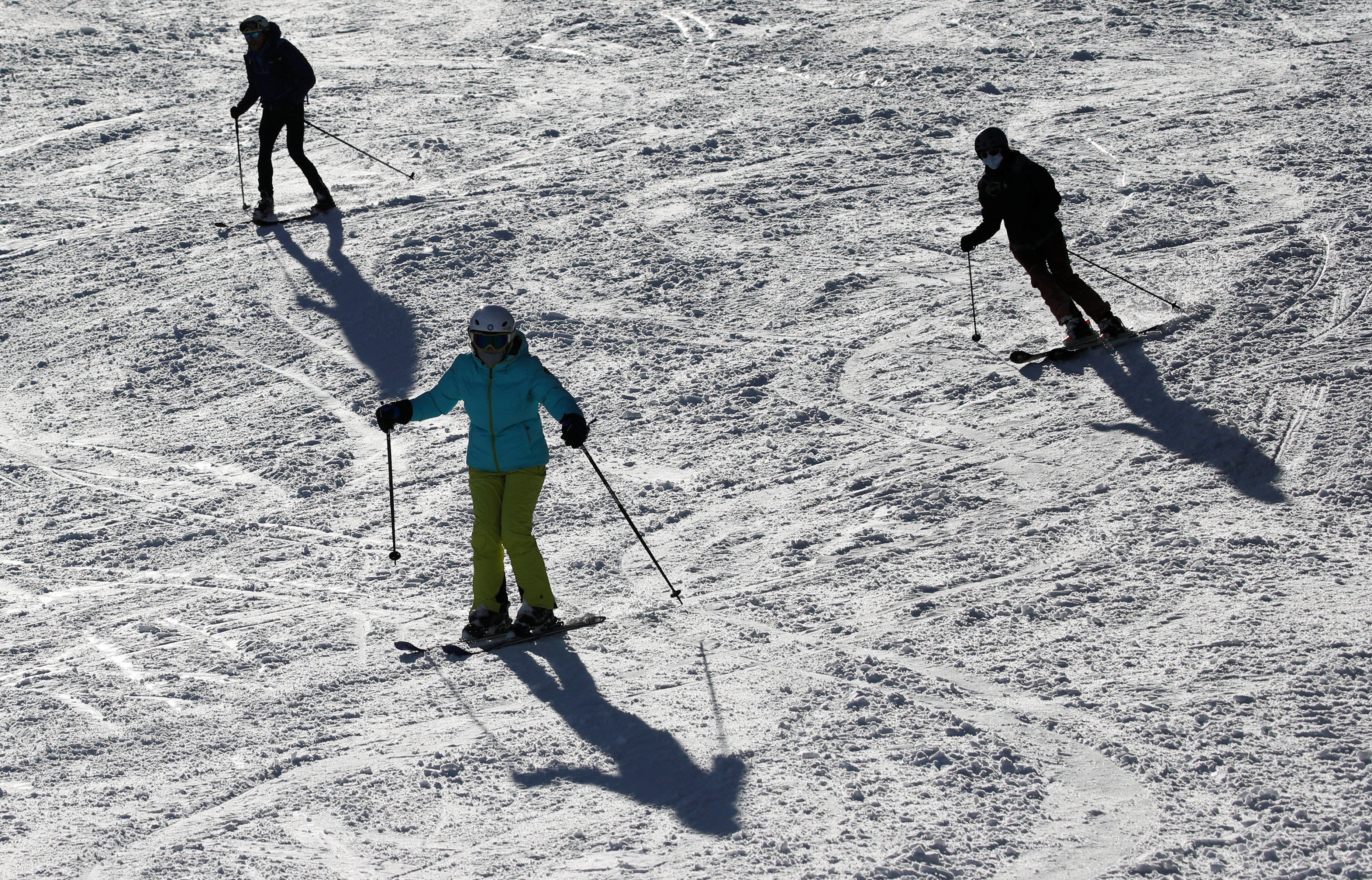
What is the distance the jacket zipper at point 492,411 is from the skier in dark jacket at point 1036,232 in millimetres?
3364

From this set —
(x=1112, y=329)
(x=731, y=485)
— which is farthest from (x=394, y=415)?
(x=1112, y=329)

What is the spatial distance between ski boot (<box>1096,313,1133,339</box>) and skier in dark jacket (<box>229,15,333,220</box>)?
6.87 m

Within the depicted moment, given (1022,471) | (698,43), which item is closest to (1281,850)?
(1022,471)

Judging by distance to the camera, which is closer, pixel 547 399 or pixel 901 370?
pixel 547 399

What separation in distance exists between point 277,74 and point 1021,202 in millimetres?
6530

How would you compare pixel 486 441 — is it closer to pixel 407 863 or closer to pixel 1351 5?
pixel 407 863

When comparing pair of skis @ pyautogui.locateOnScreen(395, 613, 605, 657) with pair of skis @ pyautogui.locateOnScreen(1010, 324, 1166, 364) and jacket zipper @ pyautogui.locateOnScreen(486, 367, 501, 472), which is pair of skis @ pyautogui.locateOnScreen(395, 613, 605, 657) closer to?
jacket zipper @ pyautogui.locateOnScreen(486, 367, 501, 472)

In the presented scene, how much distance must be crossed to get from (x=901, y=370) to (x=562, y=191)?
14.7 feet

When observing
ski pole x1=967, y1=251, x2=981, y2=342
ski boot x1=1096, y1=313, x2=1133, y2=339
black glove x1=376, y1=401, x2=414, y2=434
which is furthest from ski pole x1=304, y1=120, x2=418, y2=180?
ski boot x1=1096, y1=313, x2=1133, y2=339

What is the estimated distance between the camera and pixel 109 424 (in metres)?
8.27

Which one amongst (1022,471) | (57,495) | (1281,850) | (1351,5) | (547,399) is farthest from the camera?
(1351,5)

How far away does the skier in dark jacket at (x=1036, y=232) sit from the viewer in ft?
23.9

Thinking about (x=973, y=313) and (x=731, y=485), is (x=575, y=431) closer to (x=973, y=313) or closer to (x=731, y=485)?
(x=731, y=485)

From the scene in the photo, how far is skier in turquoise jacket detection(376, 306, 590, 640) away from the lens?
17.4 ft
